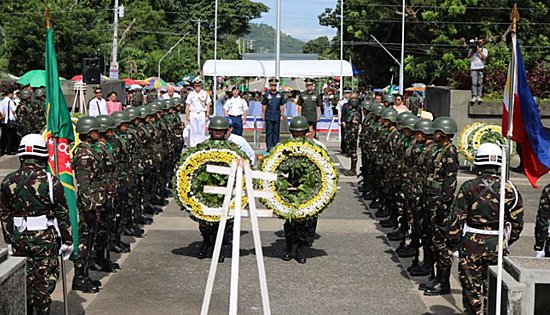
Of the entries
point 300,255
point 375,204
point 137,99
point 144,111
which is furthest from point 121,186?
point 137,99

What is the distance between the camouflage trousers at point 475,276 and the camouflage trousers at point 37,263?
12.9ft

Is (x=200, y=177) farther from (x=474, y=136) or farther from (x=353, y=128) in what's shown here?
(x=474, y=136)

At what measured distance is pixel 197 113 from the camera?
878 inches

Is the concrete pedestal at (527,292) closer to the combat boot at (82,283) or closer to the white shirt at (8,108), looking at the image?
the combat boot at (82,283)

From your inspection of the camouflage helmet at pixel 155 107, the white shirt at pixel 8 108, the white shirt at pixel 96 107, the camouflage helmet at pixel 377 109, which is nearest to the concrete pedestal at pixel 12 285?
the camouflage helmet at pixel 155 107

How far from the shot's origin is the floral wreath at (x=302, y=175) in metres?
11.8

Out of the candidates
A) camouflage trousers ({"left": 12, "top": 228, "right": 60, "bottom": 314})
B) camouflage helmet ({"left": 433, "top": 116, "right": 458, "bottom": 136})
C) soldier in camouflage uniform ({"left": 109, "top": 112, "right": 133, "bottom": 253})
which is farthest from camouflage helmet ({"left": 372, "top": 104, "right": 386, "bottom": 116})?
camouflage trousers ({"left": 12, "top": 228, "right": 60, "bottom": 314})

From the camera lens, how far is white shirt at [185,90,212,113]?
22.3m

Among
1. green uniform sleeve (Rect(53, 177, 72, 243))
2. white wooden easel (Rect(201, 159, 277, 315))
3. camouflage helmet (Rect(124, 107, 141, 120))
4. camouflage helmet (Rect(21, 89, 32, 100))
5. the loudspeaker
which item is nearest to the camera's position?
white wooden easel (Rect(201, 159, 277, 315))

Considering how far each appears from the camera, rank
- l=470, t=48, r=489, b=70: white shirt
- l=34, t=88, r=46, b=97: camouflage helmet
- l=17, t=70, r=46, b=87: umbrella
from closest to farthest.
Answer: l=470, t=48, r=489, b=70: white shirt, l=34, t=88, r=46, b=97: camouflage helmet, l=17, t=70, r=46, b=87: umbrella

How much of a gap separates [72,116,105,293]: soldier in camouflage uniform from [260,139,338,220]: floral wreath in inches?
91.2

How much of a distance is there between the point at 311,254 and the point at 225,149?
2.13 m

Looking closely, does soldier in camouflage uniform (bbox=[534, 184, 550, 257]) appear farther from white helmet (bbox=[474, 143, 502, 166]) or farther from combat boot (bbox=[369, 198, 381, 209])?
combat boot (bbox=[369, 198, 381, 209])

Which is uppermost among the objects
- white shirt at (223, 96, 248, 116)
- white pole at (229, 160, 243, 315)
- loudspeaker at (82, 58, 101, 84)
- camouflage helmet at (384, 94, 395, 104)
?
loudspeaker at (82, 58, 101, 84)
